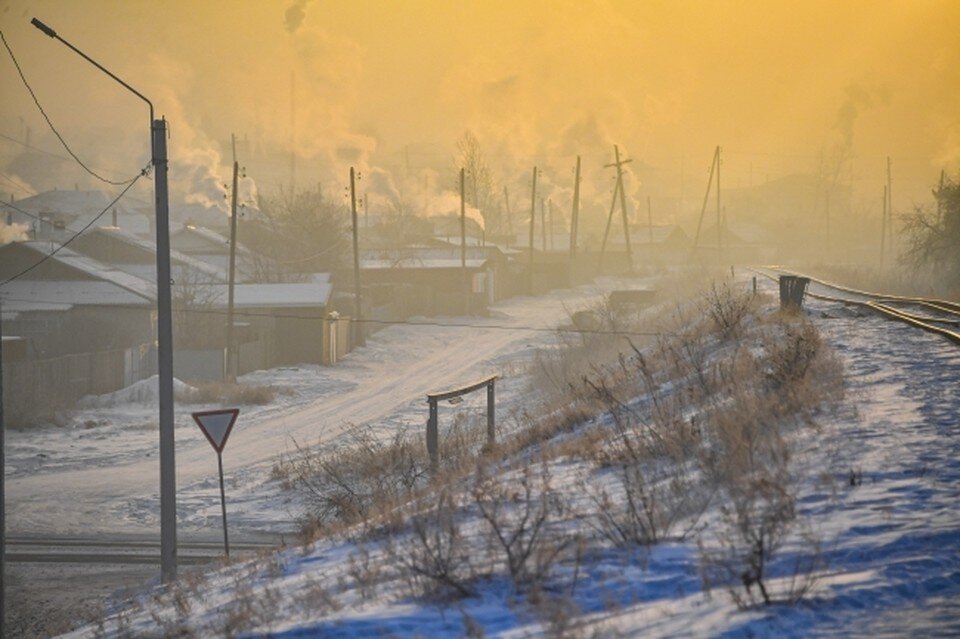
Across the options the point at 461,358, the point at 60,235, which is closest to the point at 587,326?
the point at 461,358

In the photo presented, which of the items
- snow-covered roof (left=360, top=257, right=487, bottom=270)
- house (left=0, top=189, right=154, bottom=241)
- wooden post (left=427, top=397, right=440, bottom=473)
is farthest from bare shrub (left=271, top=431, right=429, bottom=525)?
snow-covered roof (left=360, top=257, right=487, bottom=270)

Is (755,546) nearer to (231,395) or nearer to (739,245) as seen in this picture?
(231,395)

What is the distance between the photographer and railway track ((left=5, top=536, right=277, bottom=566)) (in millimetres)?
16312

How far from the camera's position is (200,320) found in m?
43.6

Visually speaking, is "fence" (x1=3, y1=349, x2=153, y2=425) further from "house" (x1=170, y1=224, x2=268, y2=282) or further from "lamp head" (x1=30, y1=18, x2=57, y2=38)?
"house" (x1=170, y1=224, x2=268, y2=282)

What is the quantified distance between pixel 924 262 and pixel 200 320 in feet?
96.1

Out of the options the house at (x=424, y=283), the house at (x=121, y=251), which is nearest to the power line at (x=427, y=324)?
the house at (x=424, y=283)

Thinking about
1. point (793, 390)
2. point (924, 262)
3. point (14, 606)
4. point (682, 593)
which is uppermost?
point (924, 262)

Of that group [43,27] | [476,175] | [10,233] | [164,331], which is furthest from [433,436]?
[476,175]

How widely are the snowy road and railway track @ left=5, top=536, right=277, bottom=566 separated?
3.10 feet

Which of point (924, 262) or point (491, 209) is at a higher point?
point (491, 209)

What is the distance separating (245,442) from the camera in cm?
2828

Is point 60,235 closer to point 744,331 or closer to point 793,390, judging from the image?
point 744,331

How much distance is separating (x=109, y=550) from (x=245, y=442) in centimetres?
1111
